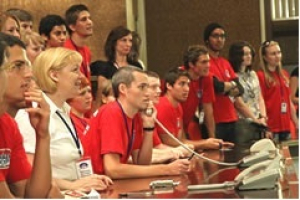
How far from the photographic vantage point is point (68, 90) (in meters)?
3.20

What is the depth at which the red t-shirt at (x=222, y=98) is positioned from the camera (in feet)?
16.0

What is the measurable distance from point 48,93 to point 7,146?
0.65 m

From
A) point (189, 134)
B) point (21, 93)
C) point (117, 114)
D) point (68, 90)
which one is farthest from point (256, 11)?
point (21, 93)

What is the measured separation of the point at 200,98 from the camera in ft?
16.8

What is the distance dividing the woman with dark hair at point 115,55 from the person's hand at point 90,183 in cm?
176

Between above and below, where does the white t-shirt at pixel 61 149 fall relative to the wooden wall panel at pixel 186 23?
below

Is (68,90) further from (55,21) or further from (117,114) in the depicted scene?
(55,21)

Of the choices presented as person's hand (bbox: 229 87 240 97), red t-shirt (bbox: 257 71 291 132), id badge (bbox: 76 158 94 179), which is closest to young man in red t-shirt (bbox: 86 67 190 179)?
id badge (bbox: 76 158 94 179)

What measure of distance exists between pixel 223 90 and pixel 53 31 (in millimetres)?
1092

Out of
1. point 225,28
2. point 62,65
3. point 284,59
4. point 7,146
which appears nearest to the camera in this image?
point 7,146

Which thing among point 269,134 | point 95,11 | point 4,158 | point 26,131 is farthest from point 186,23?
point 4,158

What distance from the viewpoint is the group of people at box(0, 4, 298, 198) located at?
2607 mm

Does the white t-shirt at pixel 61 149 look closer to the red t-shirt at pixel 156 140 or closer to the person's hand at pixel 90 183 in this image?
the person's hand at pixel 90 183

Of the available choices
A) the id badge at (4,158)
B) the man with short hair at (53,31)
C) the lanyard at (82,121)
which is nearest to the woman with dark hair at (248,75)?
the man with short hair at (53,31)
